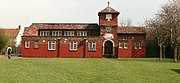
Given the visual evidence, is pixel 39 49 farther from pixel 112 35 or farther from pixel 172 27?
pixel 172 27

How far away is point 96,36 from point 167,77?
3940cm

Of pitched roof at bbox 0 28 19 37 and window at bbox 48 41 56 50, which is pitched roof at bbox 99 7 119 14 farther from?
pitched roof at bbox 0 28 19 37

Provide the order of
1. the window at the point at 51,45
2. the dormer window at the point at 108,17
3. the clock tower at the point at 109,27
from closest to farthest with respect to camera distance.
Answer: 1. the window at the point at 51,45
2. the clock tower at the point at 109,27
3. the dormer window at the point at 108,17

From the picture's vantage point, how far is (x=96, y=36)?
63906 millimetres

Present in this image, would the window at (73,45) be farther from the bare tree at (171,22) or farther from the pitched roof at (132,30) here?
the bare tree at (171,22)

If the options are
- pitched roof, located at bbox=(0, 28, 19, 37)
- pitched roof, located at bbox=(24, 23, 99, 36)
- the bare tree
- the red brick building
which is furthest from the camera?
pitched roof, located at bbox=(0, 28, 19, 37)

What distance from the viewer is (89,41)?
203 feet

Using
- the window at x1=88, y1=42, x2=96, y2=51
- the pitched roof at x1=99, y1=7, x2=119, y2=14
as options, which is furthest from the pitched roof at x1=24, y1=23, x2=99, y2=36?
the window at x1=88, y1=42, x2=96, y2=51

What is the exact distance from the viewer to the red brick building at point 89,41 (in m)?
61.8

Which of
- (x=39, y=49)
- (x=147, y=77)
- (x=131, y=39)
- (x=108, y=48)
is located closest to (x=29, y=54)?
(x=39, y=49)

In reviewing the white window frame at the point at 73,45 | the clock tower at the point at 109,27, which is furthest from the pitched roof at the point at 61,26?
the white window frame at the point at 73,45

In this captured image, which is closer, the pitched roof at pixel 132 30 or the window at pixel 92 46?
the window at pixel 92 46

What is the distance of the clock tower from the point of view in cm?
6412

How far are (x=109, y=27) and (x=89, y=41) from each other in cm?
548
